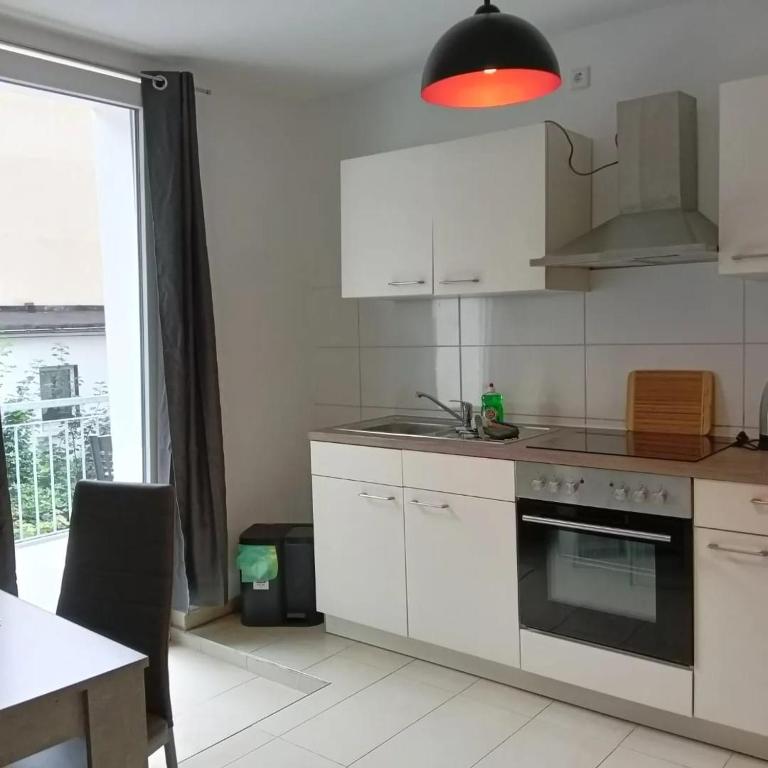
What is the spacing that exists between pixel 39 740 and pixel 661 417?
7.68ft

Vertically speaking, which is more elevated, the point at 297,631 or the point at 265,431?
the point at 265,431

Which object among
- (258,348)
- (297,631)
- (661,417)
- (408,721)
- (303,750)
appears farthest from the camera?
(258,348)

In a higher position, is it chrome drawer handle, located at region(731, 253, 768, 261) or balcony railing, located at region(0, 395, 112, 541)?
chrome drawer handle, located at region(731, 253, 768, 261)

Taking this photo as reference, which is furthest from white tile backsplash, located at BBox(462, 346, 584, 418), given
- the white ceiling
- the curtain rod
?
the curtain rod

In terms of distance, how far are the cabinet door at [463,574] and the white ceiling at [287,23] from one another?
1.76m

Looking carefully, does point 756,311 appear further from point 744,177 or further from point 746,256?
point 744,177

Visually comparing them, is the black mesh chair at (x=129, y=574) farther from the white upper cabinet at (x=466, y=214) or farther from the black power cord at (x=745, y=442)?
the black power cord at (x=745, y=442)

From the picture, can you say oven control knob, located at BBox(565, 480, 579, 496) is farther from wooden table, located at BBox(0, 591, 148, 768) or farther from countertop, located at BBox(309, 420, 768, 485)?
wooden table, located at BBox(0, 591, 148, 768)

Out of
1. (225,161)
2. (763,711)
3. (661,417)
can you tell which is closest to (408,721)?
(763,711)

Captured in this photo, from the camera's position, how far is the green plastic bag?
3547 millimetres

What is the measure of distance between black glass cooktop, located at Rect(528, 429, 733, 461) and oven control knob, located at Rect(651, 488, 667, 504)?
0.10 m

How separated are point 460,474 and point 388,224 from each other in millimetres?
1118

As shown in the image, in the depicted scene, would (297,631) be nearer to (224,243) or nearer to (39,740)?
(224,243)

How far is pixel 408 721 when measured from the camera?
2709mm
